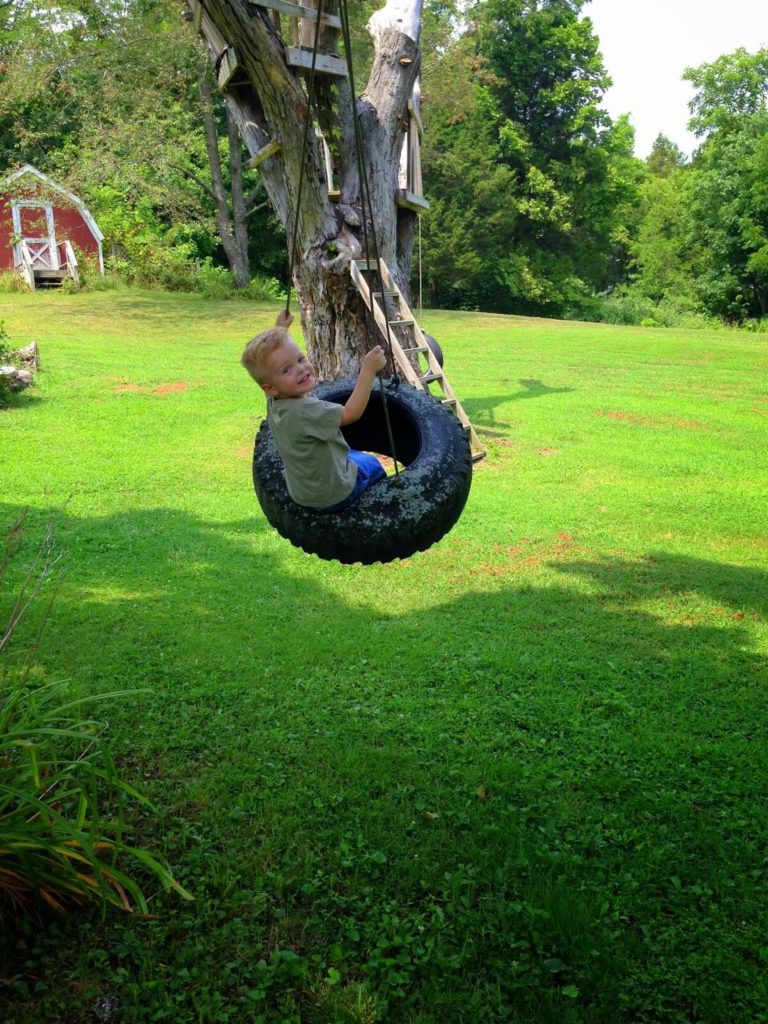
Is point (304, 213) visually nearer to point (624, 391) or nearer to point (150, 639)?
point (150, 639)

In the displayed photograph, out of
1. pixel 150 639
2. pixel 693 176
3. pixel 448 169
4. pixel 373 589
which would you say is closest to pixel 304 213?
pixel 373 589

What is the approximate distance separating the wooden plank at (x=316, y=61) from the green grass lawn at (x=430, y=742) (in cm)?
350

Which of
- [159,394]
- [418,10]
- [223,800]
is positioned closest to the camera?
[223,800]

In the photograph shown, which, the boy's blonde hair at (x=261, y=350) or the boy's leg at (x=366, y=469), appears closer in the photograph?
the boy's blonde hair at (x=261, y=350)

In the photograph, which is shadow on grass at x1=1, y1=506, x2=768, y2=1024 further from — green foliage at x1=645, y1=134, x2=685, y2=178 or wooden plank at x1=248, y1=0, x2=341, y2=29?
green foliage at x1=645, y1=134, x2=685, y2=178

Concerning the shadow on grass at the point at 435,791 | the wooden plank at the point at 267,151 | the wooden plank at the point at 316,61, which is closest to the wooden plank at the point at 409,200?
the wooden plank at the point at 316,61

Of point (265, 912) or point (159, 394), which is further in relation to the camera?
point (159, 394)

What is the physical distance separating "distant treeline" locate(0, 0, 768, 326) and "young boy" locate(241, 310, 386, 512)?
1823cm

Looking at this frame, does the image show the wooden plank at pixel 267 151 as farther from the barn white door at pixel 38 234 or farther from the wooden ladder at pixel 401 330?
the barn white door at pixel 38 234

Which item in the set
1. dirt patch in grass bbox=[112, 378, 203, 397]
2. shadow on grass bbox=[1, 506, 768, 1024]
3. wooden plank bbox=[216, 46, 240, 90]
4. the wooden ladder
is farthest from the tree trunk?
dirt patch in grass bbox=[112, 378, 203, 397]

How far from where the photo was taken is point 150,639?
19.6 feet

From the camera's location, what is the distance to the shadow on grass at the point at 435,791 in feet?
10.7

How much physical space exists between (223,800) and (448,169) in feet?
101

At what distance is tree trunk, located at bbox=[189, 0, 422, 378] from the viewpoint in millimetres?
6109
